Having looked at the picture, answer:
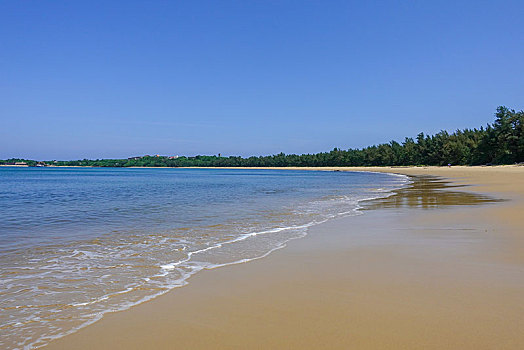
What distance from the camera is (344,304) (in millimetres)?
3971

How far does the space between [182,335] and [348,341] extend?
1478 mm

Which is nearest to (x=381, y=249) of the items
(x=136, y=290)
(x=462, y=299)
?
(x=462, y=299)

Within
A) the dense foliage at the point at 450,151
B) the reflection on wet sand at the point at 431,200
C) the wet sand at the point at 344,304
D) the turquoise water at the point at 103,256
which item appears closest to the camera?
the wet sand at the point at 344,304

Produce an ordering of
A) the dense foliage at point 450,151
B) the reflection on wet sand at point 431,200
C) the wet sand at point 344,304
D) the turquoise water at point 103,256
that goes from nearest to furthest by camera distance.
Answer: the wet sand at point 344,304 < the turquoise water at point 103,256 < the reflection on wet sand at point 431,200 < the dense foliage at point 450,151

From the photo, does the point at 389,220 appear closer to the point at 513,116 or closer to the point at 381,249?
the point at 381,249

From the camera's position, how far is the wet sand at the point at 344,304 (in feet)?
10.4

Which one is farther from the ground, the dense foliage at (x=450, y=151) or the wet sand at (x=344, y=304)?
the dense foliage at (x=450, y=151)

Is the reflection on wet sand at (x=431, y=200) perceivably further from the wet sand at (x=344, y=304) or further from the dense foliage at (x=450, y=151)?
the dense foliage at (x=450, y=151)

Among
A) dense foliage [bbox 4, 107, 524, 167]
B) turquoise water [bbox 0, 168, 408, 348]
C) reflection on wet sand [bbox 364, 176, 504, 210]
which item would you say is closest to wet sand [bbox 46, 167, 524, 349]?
turquoise water [bbox 0, 168, 408, 348]

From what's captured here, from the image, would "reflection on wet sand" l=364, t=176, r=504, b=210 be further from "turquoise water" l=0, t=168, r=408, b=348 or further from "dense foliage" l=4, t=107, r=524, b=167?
"dense foliage" l=4, t=107, r=524, b=167

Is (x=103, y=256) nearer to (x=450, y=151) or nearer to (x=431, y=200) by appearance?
(x=431, y=200)

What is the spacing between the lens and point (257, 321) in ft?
11.8

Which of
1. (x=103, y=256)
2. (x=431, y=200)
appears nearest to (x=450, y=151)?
(x=431, y=200)

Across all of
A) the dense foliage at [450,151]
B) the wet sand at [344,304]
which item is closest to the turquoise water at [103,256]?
the wet sand at [344,304]
